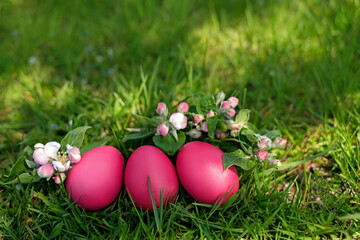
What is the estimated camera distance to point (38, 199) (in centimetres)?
167

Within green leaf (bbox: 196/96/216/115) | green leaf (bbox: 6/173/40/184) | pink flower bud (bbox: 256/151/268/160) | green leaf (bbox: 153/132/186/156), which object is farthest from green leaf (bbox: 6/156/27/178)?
pink flower bud (bbox: 256/151/268/160)

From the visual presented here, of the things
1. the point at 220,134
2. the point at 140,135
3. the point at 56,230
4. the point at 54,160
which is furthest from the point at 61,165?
the point at 220,134

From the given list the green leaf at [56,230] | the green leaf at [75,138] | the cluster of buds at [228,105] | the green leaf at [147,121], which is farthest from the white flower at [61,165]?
the cluster of buds at [228,105]

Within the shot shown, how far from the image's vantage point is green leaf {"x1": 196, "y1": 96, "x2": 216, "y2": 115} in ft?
5.32

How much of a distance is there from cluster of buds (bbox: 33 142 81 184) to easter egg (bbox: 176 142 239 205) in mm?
483

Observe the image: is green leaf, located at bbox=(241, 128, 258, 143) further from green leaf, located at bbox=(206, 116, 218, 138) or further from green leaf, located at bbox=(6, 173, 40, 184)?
green leaf, located at bbox=(6, 173, 40, 184)

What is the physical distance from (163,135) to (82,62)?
1.46 meters

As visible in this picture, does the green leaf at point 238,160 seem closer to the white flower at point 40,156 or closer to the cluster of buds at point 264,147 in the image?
the cluster of buds at point 264,147

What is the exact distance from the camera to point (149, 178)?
4.65 feet

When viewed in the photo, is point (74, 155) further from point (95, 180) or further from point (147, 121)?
point (147, 121)

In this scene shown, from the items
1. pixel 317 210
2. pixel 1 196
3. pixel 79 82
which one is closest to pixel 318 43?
pixel 317 210

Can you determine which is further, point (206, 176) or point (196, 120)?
point (196, 120)

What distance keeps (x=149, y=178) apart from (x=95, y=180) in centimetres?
24

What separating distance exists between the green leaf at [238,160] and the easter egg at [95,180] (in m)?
0.48
